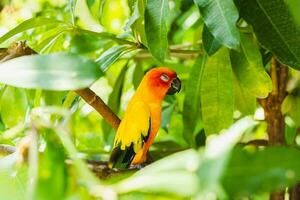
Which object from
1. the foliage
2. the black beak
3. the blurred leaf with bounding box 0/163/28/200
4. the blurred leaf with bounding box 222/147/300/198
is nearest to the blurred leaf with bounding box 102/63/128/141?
the foliage

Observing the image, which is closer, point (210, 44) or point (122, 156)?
point (210, 44)

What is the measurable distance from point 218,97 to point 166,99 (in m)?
0.48

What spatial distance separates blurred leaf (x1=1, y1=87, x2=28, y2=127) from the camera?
111 cm

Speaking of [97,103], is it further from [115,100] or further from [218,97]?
[115,100]

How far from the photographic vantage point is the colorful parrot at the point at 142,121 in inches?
41.0

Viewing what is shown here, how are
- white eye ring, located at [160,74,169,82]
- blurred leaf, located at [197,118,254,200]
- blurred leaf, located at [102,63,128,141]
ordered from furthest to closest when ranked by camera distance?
blurred leaf, located at [102,63,128,141] < white eye ring, located at [160,74,169,82] < blurred leaf, located at [197,118,254,200]

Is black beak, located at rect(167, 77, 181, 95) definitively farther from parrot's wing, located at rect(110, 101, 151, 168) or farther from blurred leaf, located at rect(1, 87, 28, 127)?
blurred leaf, located at rect(1, 87, 28, 127)

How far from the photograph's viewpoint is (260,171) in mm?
393

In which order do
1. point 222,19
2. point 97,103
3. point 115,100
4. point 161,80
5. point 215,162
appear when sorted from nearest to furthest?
1. point 215,162
2. point 222,19
3. point 97,103
4. point 161,80
5. point 115,100

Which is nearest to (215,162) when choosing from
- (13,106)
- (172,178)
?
(172,178)

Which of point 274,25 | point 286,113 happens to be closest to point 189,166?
point 274,25

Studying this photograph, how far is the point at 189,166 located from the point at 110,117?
58cm

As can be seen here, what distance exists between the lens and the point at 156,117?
1111 millimetres

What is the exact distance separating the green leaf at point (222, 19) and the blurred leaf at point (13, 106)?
17.5 inches
